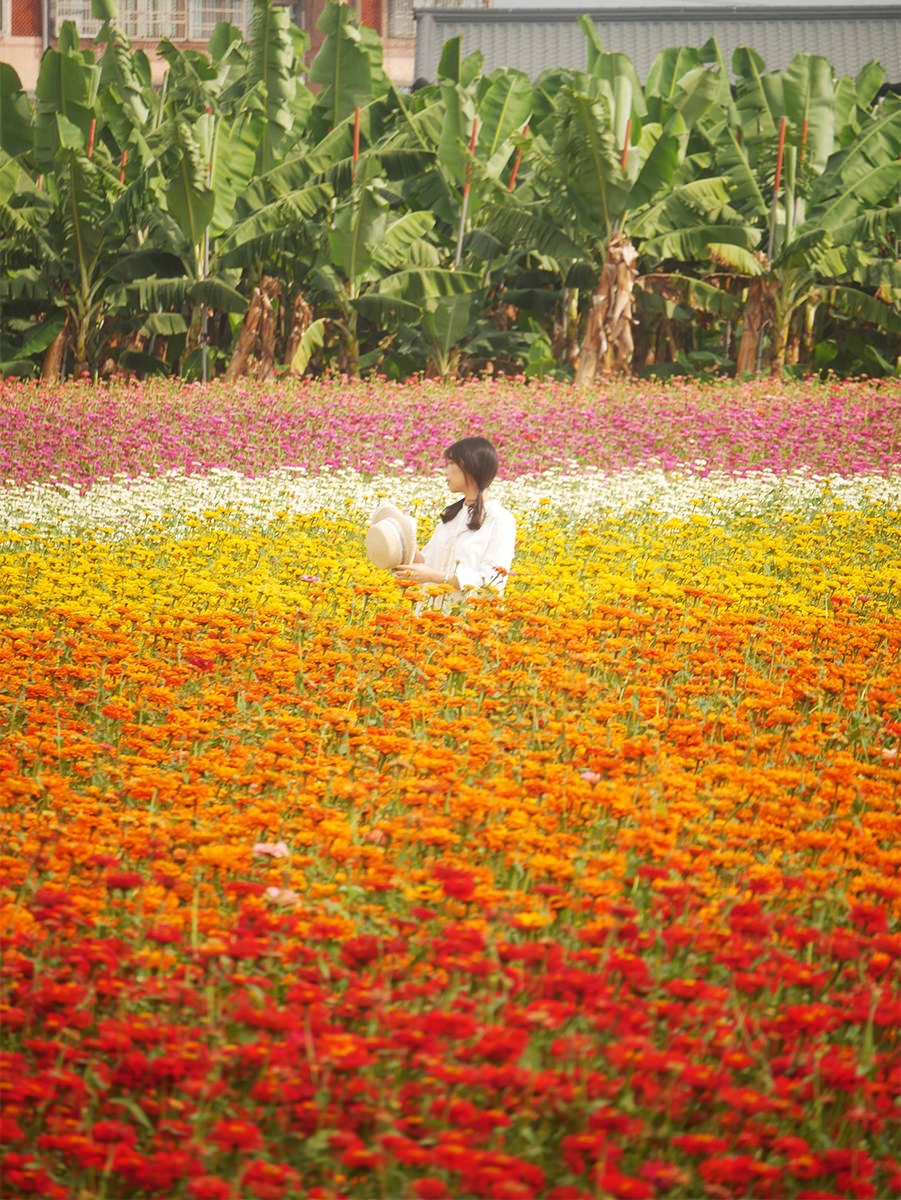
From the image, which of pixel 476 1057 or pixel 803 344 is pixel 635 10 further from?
pixel 476 1057

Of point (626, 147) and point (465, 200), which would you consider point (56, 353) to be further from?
point (626, 147)

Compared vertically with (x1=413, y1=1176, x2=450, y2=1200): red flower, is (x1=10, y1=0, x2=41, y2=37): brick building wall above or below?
above

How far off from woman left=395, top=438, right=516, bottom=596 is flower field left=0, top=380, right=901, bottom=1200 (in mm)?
183

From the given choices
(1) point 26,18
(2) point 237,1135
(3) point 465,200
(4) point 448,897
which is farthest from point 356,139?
(1) point 26,18

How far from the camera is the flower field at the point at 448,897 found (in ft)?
8.61

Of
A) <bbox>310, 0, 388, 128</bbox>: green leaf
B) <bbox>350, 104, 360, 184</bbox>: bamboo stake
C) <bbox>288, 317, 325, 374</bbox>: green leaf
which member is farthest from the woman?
<bbox>310, 0, 388, 128</bbox>: green leaf

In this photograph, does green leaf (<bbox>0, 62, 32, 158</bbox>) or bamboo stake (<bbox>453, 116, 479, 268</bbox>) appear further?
green leaf (<bbox>0, 62, 32, 158</bbox>)

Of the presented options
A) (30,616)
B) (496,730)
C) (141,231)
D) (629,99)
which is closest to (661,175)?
(629,99)

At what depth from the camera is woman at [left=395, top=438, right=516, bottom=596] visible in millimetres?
6262

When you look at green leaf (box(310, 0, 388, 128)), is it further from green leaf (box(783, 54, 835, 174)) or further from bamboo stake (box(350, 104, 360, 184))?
green leaf (box(783, 54, 835, 174))

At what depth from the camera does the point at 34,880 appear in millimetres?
3623

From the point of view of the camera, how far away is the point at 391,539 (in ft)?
20.7

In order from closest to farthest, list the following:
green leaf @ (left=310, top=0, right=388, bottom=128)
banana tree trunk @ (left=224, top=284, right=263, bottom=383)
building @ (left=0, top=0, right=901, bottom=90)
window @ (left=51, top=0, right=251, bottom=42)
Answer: banana tree trunk @ (left=224, top=284, right=263, bottom=383)
green leaf @ (left=310, top=0, right=388, bottom=128)
building @ (left=0, top=0, right=901, bottom=90)
window @ (left=51, top=0, right=251, bottom=42)

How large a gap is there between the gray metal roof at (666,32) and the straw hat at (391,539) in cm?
2666
